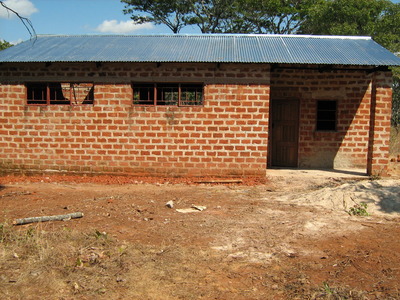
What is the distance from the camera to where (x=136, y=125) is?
29.9 feet

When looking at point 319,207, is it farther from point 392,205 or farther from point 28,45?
point 28,45

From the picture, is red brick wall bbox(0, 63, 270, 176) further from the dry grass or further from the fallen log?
the dry grass

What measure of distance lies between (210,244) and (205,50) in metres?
6.10

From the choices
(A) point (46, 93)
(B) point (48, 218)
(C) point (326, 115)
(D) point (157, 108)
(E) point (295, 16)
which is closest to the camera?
(B) point (48, 218)

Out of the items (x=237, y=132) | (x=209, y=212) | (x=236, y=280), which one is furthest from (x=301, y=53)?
(x=236, y=280)

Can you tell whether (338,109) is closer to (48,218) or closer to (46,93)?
(46,93)

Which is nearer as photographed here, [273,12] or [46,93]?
[46,93]

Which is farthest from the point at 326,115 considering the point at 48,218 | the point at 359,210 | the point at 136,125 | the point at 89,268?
the point at 89,268

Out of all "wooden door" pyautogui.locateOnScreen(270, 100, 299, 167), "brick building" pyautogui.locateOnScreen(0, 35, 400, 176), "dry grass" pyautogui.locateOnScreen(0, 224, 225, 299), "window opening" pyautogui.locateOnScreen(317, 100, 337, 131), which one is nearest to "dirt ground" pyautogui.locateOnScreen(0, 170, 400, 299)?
"dry grass" pyautogui.locateOnScreen(0, 224, 225, 299)

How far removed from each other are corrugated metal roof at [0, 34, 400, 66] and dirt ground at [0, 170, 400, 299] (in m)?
3.26

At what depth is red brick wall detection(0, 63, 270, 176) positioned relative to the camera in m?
8.91

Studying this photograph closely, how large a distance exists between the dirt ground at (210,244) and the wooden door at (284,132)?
8.76ft

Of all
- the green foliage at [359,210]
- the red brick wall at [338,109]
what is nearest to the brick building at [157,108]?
the red brick wall at [338,109]

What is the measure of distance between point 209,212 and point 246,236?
4.64 feet
